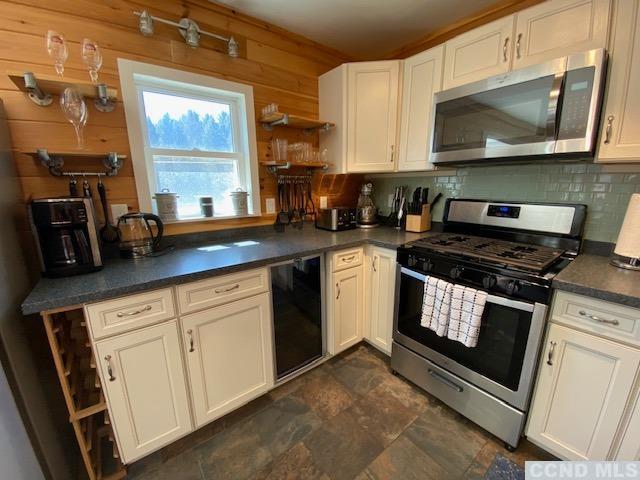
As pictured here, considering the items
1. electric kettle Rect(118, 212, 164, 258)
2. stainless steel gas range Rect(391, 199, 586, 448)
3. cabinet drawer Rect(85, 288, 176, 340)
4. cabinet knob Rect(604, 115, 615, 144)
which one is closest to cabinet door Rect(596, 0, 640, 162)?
cabinet knob Rect(604, 115, 615, 144)

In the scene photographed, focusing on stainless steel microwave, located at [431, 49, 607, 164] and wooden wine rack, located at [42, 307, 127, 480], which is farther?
stainless steel microwave, located at [431, 49, 607, 164]

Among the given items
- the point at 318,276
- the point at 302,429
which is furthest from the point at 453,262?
the point at 302,429

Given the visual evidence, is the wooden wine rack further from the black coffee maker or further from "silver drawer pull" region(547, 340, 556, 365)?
"silver drawer pull" region(547, 340, 556, 365)

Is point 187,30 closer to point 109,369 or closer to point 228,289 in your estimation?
point 228,289

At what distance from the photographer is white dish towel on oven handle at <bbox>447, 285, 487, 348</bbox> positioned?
129cm

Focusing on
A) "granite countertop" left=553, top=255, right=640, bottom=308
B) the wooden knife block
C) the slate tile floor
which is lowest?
the slate tile floor

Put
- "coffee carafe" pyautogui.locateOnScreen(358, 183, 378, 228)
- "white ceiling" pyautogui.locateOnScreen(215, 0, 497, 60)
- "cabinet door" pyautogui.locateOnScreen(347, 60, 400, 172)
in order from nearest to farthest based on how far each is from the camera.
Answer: "white ceiling" pyautogui.locateOnScreen(215, 0, 497, 60) < "cabinet door" pyautogui.locateOnScreen(347, 60, 400, 172) < "coffee carafe" pyautogui.locateOnScreen(358, 183, 378, 228)

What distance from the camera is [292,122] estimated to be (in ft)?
6.64

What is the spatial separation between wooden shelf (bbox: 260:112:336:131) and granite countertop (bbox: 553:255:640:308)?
176 cm

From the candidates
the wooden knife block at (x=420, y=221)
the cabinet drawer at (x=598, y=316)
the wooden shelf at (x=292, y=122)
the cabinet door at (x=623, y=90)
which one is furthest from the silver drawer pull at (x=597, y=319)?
the wooden shelf at (x=292, y=122)

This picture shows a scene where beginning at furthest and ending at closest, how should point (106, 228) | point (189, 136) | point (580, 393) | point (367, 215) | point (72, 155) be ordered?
point (367, 215) → point (189, 136) → point (106, 228) → point (72, 155) → point (580, 393)

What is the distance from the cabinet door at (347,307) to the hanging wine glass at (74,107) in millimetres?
1594

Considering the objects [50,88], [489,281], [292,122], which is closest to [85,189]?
[50,88]

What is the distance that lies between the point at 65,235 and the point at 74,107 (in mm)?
622
